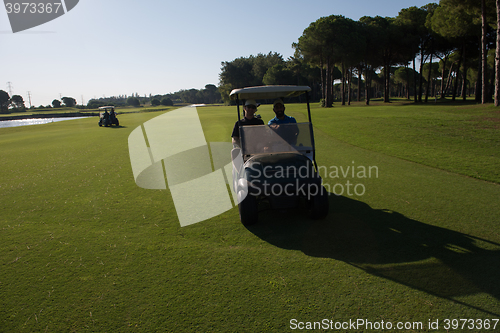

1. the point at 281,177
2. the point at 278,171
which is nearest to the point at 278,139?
the point at 278,171

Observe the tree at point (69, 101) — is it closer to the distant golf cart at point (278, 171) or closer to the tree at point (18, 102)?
the tree at point (18, 102)

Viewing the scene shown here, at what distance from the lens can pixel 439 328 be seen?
8.18 ft

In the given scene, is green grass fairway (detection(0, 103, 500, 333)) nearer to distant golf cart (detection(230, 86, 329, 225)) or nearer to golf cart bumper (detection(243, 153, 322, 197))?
distant golf cart (detection(230, 86, 329, 225))

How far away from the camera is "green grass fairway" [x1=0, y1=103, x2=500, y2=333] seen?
2.68 m

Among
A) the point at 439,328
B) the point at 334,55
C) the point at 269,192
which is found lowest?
the point at 439,328

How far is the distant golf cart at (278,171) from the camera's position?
4281 mm

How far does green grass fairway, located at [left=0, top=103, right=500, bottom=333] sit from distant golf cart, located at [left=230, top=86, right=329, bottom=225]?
398 millimetres

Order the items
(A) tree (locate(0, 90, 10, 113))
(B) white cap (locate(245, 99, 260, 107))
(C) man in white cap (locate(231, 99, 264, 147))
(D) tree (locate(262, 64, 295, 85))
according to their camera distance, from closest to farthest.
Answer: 1. (C) man in white cap (locate(231, 99, 264, 147))
2. (B) white cap (locate(245, 99, 260, 107))
3. (D) tree (locate(262, 64, 295, 85))
4. (A) tree (locate(0, 90, 10, 113))

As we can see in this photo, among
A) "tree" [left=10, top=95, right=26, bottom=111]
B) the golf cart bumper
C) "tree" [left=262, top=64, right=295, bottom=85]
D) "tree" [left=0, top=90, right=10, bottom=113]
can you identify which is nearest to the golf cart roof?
the golf cart bumper

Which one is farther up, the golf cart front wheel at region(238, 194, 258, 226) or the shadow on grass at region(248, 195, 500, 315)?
the golf cart front wheel at region(238, 194, 258, 226)

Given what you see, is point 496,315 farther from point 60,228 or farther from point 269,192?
point 60,228

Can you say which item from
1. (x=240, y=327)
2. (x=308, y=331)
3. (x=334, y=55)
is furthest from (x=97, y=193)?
(x=334, y=55)

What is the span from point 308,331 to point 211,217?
9.50 ft

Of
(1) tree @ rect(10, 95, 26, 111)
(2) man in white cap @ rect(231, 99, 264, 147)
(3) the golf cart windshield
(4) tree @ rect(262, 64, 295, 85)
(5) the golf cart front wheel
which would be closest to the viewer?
(5) the golf cart front wheel
